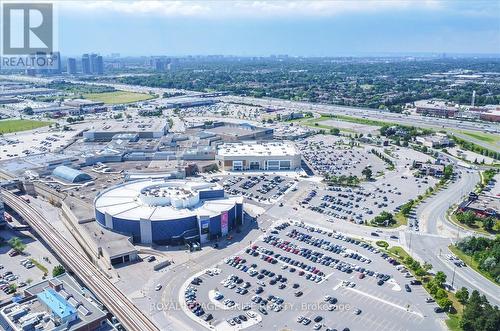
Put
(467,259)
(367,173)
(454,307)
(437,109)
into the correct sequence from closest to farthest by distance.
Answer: (454,307) → (467,259) → (367,173) → (437,109)

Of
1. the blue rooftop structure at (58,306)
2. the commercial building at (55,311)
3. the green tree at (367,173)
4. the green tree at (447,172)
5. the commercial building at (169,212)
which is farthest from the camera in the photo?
the green tree at (367,173)

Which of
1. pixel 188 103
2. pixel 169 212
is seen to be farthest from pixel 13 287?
pixel 188 103

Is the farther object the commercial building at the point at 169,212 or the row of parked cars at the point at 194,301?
the commercial building at the point at 169,212

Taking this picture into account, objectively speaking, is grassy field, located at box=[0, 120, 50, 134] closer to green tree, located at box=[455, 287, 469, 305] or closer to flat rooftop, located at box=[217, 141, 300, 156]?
flat rooftop, located at box=[217, 141, 300, 156]

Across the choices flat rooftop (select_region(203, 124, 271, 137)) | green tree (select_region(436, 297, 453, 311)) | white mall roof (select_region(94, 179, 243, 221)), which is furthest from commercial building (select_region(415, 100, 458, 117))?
green tree (select_region(436, 297, 453, 311))

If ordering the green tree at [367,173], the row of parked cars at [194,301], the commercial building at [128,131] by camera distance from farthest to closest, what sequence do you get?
1. the commercial building at [128,131]
2. the green tree at [367,173]
3. the row of parked cars at [194,301]

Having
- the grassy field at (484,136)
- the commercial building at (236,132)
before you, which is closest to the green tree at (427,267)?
the commercial building at (236,132)

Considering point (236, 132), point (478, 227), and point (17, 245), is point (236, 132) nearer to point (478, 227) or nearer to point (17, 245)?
point (478, 227)

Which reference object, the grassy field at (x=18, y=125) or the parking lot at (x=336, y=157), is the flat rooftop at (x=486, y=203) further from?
the grassy field at (x=18, y=125)
